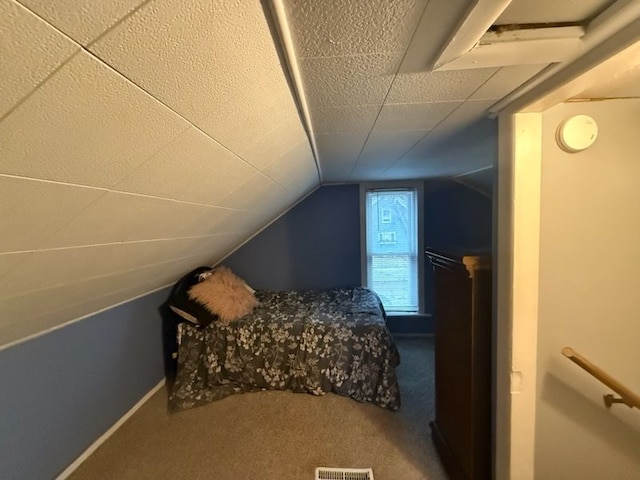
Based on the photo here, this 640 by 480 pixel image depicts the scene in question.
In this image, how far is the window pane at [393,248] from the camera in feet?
12.6

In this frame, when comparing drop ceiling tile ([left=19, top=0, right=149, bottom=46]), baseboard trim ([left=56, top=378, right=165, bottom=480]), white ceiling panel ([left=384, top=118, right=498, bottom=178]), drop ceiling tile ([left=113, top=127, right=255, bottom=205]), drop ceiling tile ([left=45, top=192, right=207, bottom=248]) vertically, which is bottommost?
baseboard trim ([left=56, top=378, right=165, bottom=480])

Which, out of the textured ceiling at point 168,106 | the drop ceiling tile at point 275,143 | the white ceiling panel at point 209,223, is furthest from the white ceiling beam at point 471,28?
the white ceiling panel at point 209,223

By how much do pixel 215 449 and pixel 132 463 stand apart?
0.48 m

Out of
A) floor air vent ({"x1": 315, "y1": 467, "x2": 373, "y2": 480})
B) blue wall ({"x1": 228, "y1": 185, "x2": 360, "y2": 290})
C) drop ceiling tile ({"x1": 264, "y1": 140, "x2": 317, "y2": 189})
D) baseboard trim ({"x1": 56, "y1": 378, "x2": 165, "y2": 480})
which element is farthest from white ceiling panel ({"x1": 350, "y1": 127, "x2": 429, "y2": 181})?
baseboard trim ({"x1": 56, "y1": 378, "x2": 165, "y2": 480})

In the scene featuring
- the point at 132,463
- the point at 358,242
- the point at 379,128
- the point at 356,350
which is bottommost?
the point at 132,463

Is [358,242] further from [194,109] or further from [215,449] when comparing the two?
[194,109]

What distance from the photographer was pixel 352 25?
69 centimetres

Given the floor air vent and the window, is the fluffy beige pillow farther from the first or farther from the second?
the window

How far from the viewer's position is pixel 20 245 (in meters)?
0.87

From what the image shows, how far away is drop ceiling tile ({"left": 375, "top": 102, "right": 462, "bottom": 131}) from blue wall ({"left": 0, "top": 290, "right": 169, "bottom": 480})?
2.06 metres

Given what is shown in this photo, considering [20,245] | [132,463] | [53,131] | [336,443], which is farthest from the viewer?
[336,443]

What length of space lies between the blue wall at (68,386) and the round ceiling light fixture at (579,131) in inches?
103

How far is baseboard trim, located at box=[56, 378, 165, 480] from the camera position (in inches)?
76.2

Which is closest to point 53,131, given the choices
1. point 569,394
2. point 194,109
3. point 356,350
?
point 194,109
